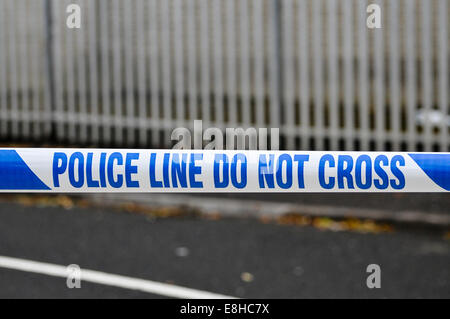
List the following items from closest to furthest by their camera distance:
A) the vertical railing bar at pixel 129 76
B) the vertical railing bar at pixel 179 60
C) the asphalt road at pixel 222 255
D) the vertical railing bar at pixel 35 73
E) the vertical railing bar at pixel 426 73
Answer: the asphalt road at pixel 222 255 → the vertical railing bar at pixel 426 73 → the vertical railing bar at pixel 179 60 → the vertical railing bar at pixel 129 76 → the vertical railing bar at pixel 35 73

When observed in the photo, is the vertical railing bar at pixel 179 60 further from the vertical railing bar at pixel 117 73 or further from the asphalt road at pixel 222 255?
the asphalt road at pixel 222 255

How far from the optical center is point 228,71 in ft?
34.9

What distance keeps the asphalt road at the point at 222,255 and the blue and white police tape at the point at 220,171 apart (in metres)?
2.23

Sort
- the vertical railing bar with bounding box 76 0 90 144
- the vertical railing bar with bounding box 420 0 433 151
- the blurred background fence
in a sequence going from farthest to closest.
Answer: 1. the vertical railing bar with bounding box 76 0 90 144
2. the blurred background fence
3. the vertical railing bar with bounding box 420 0 433 151

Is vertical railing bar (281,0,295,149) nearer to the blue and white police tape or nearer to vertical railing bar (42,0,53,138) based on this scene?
vertical railing bar (42,0,53,138)

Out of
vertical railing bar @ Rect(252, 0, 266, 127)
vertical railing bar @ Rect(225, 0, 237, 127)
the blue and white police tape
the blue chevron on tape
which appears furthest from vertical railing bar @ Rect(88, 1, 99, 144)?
the blue chevron on tape

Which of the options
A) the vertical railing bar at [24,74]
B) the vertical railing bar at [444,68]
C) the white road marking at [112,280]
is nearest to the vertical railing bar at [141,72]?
the vertical railing bar at [24,74]

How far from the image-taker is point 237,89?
415 inches

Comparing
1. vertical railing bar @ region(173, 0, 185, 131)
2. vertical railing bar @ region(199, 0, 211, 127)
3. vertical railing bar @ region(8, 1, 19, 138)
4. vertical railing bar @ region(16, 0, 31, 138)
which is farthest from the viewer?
vertical railing bar @ region(8, 1, 19, 138)

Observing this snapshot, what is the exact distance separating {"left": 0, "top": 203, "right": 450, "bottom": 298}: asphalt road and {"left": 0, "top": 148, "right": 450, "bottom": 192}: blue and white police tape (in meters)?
2.23

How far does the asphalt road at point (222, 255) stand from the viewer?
257 inches

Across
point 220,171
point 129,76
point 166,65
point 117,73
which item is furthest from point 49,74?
point 220,171

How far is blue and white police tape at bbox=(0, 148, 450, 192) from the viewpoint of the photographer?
408cm
